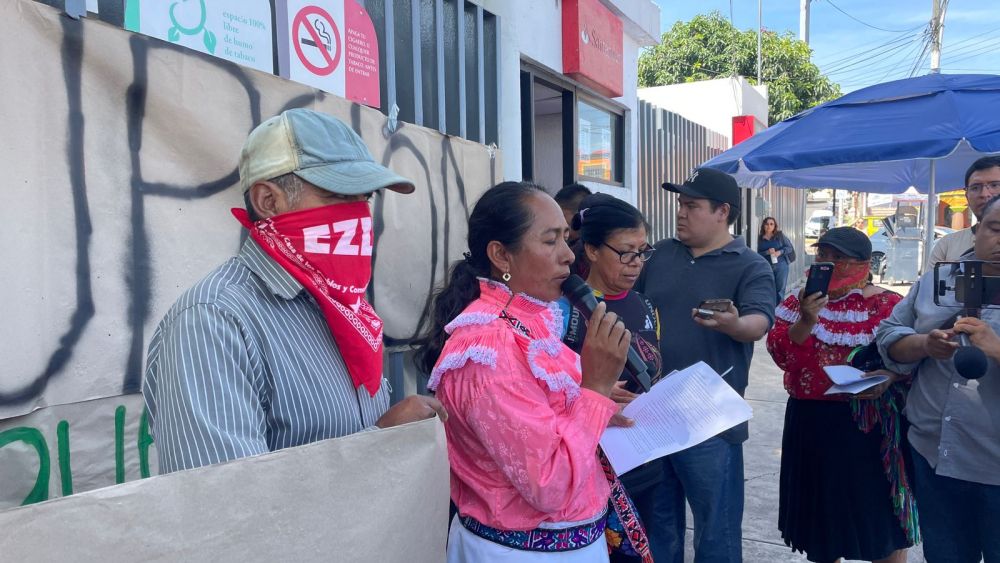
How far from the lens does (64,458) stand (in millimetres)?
1700

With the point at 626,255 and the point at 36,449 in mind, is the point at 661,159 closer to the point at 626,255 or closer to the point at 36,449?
the point at 626,255

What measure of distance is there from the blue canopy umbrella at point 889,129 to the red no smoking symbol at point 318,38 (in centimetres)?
235

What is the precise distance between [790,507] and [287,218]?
9.80 ft

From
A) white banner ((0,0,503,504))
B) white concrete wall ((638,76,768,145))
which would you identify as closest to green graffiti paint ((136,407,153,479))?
white banner ((0,0,503,504))

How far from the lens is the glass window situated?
571 cm

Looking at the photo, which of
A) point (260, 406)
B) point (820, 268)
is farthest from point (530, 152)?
point (260, 406)

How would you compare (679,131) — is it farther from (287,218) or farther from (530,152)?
(287,218)

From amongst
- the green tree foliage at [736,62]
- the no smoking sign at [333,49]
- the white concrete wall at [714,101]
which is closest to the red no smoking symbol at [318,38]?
the no smoking sign at [333,49]

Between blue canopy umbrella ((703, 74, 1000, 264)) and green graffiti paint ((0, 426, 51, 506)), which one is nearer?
green graffiti paint ((0, 426, 51, 506))

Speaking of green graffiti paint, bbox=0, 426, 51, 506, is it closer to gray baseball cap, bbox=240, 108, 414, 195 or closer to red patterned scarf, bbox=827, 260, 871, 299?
gray baseball cap, bbox=240, 108, 414, 195

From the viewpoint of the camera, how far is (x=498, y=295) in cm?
177

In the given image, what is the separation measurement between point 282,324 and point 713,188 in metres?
2.29

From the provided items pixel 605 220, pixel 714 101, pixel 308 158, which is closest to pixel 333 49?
pixel 605 220

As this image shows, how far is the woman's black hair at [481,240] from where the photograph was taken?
5.93 ft
